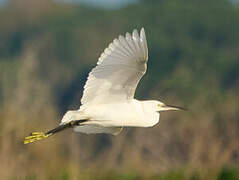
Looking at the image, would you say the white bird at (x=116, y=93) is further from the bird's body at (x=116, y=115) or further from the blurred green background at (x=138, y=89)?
the blurred green background at (x=138, y=89)

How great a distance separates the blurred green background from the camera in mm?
9508

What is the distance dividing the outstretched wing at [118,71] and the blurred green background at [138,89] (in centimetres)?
287

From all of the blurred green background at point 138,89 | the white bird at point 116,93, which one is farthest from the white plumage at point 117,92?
the blurred green background at point 138,89

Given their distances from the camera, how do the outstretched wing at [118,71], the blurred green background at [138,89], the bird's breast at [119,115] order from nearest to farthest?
the outstretched wing at [118,71] → the bird's breast at [119,115] → the blurred green background at [138,89]

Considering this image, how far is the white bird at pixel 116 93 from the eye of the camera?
554cm

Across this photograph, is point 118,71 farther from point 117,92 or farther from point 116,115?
point 116,115

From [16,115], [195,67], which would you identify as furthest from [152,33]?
[16,115]

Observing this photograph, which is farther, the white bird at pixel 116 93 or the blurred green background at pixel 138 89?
the blurred green background at pixel 138 89

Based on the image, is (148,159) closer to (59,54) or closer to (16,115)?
(16,115)

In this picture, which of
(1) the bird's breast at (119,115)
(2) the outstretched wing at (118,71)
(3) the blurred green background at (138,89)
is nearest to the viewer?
(2) the outstretched wing at (118,71)

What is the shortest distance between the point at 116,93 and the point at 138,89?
1983 centimetres

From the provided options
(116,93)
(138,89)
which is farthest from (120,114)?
(138,89)

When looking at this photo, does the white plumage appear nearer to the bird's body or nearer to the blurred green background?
the bird's body

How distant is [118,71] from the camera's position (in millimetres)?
5637
